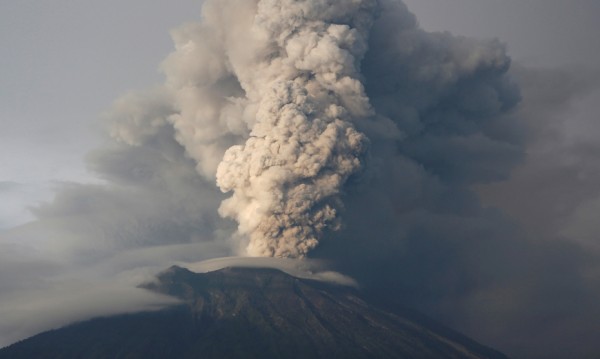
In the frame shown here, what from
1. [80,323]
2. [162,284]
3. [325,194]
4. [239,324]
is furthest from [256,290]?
[325,194]

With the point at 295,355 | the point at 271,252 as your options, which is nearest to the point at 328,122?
the point at 271,252

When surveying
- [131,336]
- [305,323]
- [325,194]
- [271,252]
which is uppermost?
[325,194]

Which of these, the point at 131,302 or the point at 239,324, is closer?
the point at 239,324

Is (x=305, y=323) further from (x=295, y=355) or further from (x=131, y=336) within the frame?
(x=131, y=336)

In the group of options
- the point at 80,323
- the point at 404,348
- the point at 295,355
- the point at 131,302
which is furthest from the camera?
the point at 131,302

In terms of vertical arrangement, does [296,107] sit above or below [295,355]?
above

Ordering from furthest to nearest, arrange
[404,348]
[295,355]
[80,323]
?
1. [80,323]
2. [404,348]
3. [295,355]

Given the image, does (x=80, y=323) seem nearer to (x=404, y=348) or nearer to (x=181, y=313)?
(x=181, y=313)
